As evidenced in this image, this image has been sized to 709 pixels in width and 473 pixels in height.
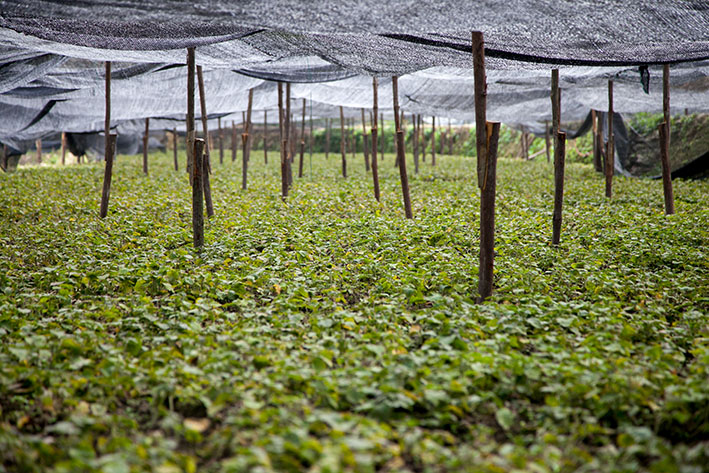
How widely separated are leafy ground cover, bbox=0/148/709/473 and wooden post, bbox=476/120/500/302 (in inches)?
5.4

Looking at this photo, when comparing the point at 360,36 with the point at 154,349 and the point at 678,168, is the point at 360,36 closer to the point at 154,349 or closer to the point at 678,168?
the point at 154,349

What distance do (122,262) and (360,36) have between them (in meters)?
2.93

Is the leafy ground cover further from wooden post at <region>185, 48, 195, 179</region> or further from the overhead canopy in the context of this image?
the overhead canopy

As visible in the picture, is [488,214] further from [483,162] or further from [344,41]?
[344,41]

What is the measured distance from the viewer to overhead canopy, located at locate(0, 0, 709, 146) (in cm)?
330

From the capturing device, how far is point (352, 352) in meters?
2.97

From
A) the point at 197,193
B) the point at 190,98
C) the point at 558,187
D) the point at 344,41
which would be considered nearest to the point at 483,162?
the point at 344,41

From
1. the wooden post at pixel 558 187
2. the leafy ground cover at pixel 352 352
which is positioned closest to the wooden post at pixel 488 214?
the leafy ground cover at pixel 352 352

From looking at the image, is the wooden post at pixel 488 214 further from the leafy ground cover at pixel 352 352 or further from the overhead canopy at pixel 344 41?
the overhead canopy at pixel 344 41

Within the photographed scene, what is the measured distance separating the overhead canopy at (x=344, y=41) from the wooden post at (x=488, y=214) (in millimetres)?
811

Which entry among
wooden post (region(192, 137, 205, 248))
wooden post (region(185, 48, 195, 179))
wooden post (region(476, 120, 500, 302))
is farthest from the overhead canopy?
wooden post (region(192, 137, 205, 248))

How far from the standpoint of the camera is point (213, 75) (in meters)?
9.09

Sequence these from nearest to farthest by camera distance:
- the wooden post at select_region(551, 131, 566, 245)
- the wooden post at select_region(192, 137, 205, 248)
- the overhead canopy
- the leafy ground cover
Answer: the leafy ground cover, the overhead canopy, the wooden post at select_region(192, 137, 205, 248), the wooden post at select_region(551, 131, 566, 245)

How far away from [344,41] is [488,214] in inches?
83.7
